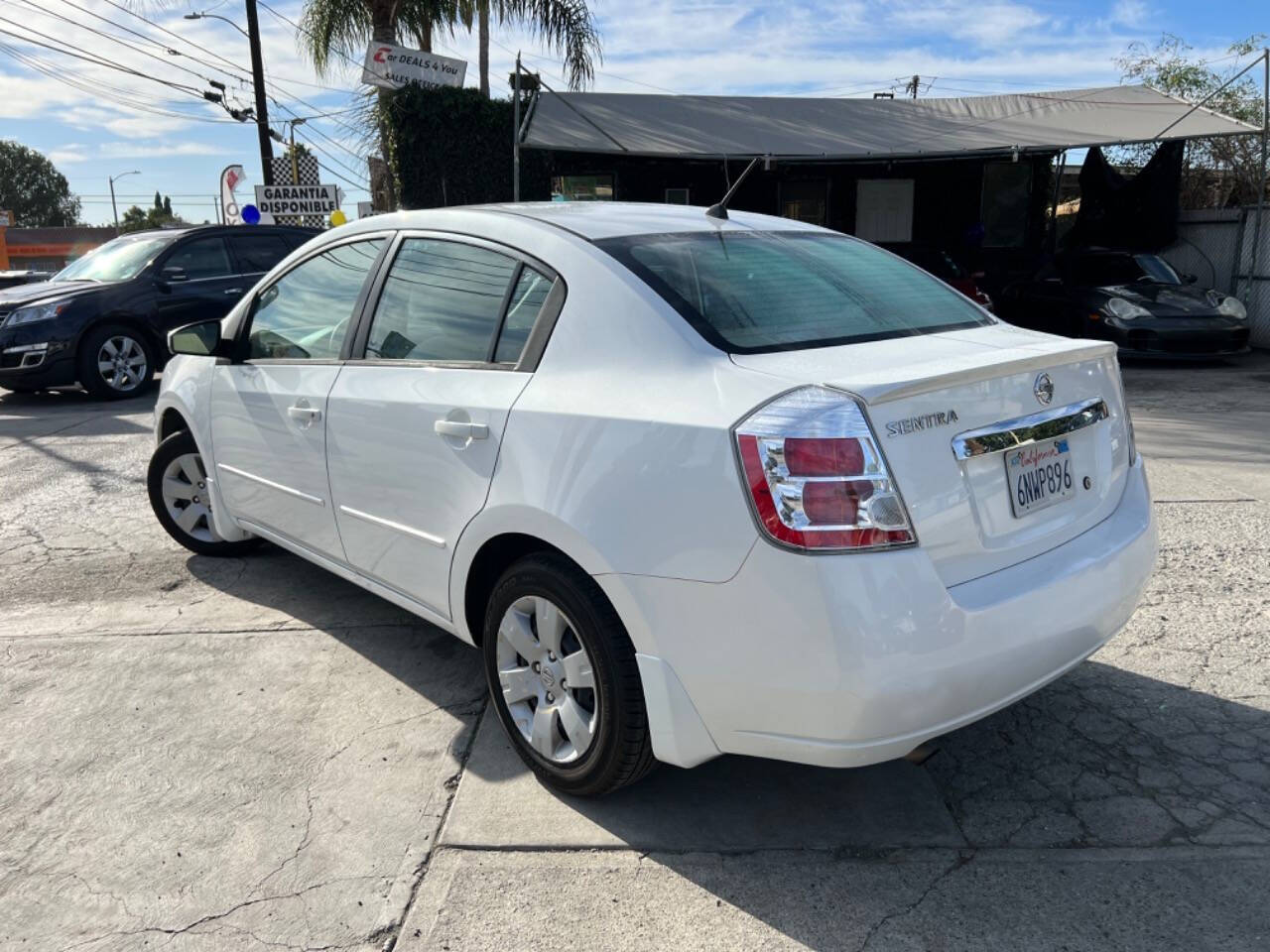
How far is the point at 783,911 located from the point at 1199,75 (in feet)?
65.6

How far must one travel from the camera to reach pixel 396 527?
3.24 metres

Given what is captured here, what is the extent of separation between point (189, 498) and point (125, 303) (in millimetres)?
6299

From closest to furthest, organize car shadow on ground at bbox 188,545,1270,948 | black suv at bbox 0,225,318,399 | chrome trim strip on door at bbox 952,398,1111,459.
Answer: chrome trim strip on door at bbox 952,398,1111,459 → car shadow on ground at bbox 188,545,1270,948 → black suv at bbox 0,225,318,399

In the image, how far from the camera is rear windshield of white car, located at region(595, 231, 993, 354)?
267cm

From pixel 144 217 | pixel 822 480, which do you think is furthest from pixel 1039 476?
pixel 144 217

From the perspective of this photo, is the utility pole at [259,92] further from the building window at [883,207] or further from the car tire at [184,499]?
the car tire at [184,499]

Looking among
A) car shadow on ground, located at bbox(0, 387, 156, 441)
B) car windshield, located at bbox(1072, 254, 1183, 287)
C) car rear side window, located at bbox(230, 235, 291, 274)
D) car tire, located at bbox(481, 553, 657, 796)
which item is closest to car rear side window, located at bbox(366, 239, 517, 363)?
car tire, located at bbox(481, 553, 657, 796)

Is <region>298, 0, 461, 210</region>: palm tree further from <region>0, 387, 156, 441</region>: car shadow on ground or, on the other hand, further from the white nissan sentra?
the white nissan sentra

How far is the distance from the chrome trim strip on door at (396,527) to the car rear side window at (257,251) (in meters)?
8.52

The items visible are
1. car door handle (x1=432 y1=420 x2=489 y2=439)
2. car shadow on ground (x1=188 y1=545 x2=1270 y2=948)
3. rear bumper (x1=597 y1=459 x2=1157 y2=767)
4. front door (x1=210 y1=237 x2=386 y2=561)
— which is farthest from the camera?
front door (x1=210 y1=237 x2=386 y2=561)

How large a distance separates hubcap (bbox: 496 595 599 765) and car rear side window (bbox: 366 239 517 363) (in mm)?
813

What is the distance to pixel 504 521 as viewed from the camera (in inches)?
107

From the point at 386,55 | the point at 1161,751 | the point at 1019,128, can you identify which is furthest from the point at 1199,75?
the point at 1161,751

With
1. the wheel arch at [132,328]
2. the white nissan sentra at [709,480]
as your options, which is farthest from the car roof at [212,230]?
the white nissan sentra at [709,480]
